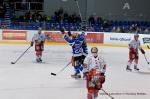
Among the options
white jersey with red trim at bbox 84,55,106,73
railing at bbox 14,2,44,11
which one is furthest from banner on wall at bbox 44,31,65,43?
white jersey with red trim at bbox 84,55,106,73

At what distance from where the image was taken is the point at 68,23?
27.6m

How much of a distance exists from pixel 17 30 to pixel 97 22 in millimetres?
5910

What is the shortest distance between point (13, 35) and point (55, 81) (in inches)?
514

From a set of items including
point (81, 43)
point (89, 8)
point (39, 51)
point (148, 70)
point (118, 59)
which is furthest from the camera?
point (89, 8)

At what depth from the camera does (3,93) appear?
959cm

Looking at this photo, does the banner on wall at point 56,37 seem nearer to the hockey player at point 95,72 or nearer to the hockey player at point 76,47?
the hockey player at point 76,47

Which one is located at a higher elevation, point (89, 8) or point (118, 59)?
point (89, 8)

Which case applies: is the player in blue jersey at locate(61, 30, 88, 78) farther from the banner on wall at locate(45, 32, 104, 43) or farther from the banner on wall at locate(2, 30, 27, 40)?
the banner on wall at locate(2, 30, 27, 40)

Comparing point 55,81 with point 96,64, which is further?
point 55,81

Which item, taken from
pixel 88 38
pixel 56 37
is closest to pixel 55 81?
pixel 56 37

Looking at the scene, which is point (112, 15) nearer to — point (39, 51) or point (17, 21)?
point (17, 21)

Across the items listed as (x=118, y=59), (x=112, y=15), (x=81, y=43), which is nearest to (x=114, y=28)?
(x=112, y=15)

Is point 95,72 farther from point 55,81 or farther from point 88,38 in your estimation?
point 88,38

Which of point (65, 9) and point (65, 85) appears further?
point (65, 9)
